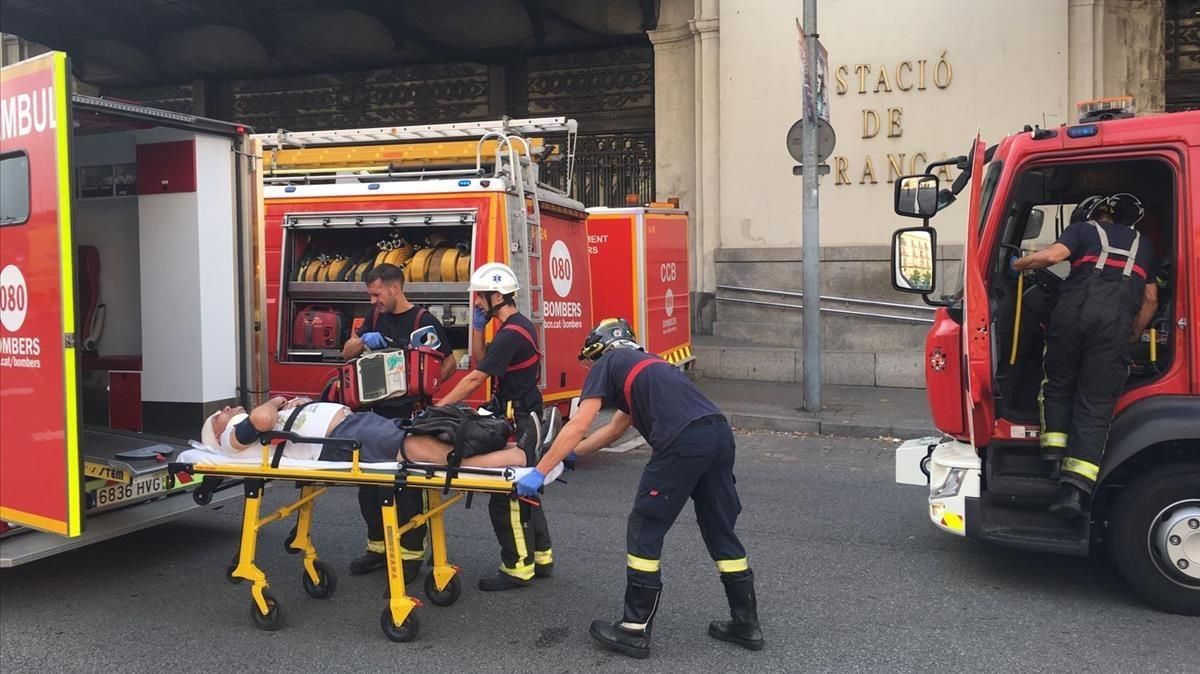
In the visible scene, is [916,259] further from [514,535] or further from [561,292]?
[561,292]

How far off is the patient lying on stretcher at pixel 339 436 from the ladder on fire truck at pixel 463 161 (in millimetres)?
2823

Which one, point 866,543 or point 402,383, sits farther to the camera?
point 866,543

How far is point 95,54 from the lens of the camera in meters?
18.9

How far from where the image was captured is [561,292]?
341 inches

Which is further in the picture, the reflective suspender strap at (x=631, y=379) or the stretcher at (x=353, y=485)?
the stretcher at (x=353, y=485)

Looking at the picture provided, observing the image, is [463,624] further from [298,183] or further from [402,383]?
[298,183]

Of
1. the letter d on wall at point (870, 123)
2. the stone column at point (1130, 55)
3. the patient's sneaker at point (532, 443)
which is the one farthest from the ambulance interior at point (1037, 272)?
the stone column at point (1130, 55)

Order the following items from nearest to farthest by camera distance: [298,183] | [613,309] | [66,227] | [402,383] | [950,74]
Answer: [66,227] → [402,383] → [298,183] → [613,309] → [950,74]

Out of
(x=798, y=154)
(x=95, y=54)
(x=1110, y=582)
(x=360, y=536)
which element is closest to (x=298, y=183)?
(x=360, y=536)

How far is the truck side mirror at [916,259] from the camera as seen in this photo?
4.96 m

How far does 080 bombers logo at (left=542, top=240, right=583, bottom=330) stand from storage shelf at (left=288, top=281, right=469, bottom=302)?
2.87 feet

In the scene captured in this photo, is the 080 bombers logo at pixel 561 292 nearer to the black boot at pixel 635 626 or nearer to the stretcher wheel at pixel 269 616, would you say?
the stretcher wheel at pixel 269 616

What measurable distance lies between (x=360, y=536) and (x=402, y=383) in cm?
156

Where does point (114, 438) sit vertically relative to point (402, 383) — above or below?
below
